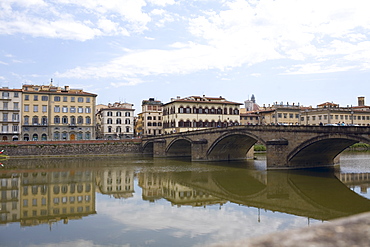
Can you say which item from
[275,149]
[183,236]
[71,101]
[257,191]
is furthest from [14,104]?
[183,236]

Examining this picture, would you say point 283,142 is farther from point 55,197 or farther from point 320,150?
point 55,197

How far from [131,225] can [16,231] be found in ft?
19.4

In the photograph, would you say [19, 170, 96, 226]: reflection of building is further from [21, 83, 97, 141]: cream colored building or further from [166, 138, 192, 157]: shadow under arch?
[21, 83, 97, 141]: cream colored building

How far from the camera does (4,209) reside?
76.0 feet

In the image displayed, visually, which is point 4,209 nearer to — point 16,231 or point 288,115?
point 16,231

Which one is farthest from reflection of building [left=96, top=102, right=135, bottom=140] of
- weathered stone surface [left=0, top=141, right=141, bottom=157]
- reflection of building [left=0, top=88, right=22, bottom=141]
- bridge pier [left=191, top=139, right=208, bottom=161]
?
bridge pier [left=191, top=139, right=208, bottom=161]

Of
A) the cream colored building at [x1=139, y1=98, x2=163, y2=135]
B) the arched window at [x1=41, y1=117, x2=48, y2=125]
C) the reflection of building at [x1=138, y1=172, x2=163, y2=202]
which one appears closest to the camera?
the reflection of building at [x1=138, y1=172, x2=163, y2=202]

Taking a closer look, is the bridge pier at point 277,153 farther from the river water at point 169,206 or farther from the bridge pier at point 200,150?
the bridge pier at point 200,150

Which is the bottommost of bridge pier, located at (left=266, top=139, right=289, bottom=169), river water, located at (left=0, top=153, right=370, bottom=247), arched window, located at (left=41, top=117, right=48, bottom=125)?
river water, located at (left=0, top=153, right=370, bottom=247)

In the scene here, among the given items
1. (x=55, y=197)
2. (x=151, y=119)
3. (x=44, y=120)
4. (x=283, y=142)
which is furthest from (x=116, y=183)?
(x=151, y=119)

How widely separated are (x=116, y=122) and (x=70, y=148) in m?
24.4

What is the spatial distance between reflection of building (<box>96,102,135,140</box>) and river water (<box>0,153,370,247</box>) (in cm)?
5862

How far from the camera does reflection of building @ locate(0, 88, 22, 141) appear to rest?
79.7 meters

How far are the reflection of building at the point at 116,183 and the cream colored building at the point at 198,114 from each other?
4208 centimetres
